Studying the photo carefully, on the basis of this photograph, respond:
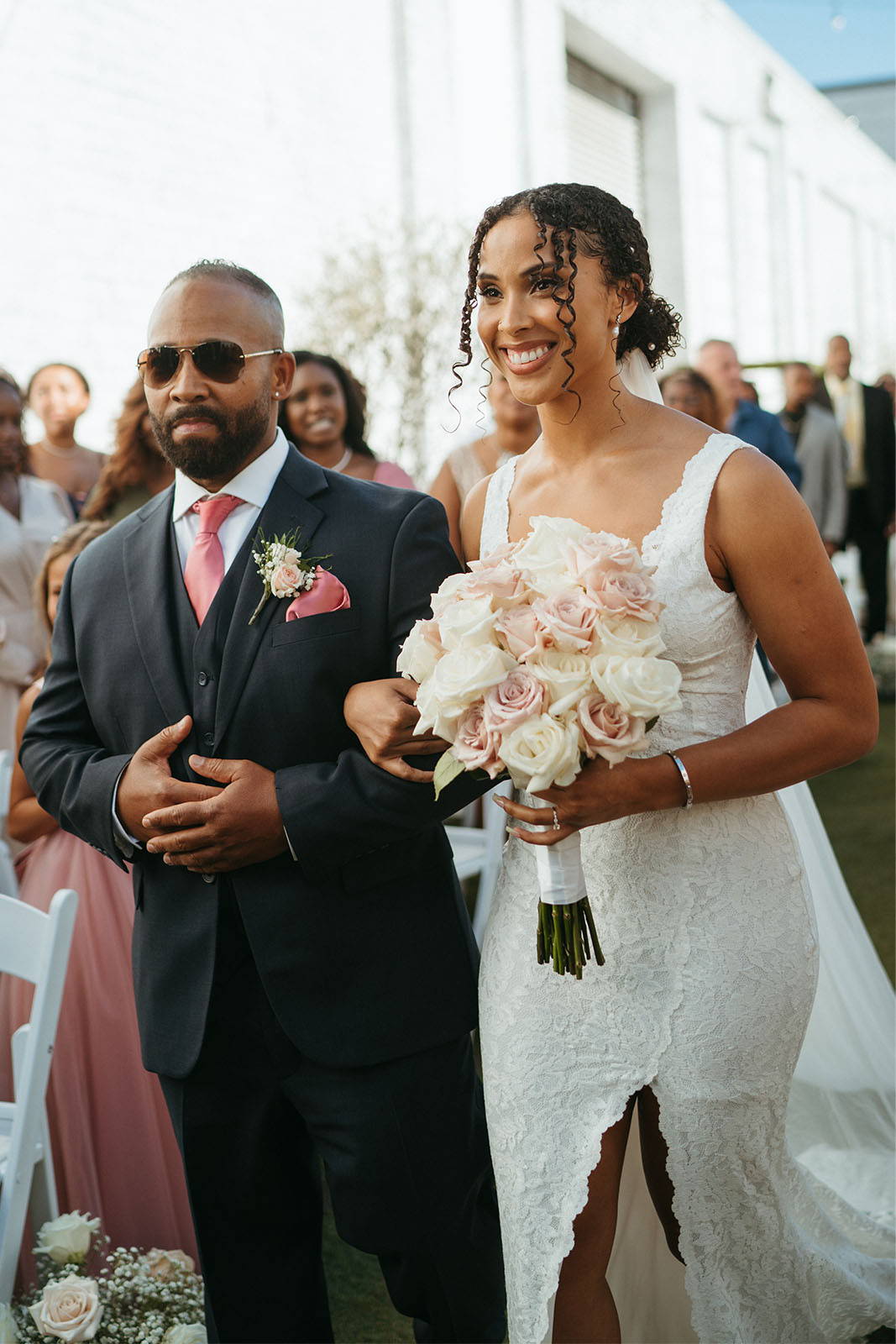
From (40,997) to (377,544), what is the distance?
1.17 m

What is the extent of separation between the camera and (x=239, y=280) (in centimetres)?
250

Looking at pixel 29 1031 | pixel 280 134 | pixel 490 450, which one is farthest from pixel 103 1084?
pixel 280 134

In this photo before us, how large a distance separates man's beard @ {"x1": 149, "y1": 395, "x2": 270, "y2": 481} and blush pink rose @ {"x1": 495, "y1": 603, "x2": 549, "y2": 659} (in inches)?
29.3

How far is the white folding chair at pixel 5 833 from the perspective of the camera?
390 cm

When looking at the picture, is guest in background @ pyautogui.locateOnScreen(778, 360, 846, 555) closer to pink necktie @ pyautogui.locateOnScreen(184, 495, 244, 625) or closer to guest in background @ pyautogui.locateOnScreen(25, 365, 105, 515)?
guest in background @ pyautogui.locateOnScreen(25, 365, 105, 515)

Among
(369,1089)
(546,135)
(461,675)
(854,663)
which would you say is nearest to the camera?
(461,675)

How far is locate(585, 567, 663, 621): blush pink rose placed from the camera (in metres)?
1.93

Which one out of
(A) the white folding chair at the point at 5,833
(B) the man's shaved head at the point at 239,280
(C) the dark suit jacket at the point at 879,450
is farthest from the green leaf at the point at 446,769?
(C) the dark suit jacket at the point at 879,450

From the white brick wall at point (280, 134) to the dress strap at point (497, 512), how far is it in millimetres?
5623

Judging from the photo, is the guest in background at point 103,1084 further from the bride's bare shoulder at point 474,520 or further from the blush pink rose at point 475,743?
the blush pink rose at point 475,743

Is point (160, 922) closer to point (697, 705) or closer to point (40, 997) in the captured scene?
point (40, 997)

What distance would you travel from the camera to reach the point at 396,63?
11516 mm

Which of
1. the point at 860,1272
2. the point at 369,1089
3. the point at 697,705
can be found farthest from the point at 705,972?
the point at 860,1272

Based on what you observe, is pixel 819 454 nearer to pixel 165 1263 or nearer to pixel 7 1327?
pixel 165 1263
